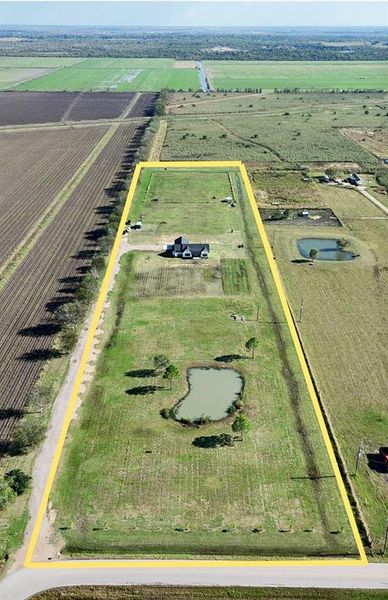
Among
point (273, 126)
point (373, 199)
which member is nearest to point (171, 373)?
point (373, 199)

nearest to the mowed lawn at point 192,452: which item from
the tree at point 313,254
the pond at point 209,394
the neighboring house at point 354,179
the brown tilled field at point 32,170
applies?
the pond at point 209,394

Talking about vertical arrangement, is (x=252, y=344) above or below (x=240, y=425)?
above

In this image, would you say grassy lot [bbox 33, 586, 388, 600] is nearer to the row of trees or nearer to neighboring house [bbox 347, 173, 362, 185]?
the row of trees

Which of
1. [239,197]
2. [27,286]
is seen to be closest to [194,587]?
[27,286]

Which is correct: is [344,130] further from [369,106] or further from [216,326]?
[216,326]

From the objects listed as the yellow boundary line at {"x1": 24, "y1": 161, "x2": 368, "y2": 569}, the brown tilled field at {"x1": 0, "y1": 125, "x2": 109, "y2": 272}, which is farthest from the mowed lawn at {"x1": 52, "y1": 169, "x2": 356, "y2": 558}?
the brown tilled field at {"x1": 0, "y1": 125, "x2": 109, "y2": 272}

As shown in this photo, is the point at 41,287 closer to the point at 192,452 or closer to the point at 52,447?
the point at 52,447
